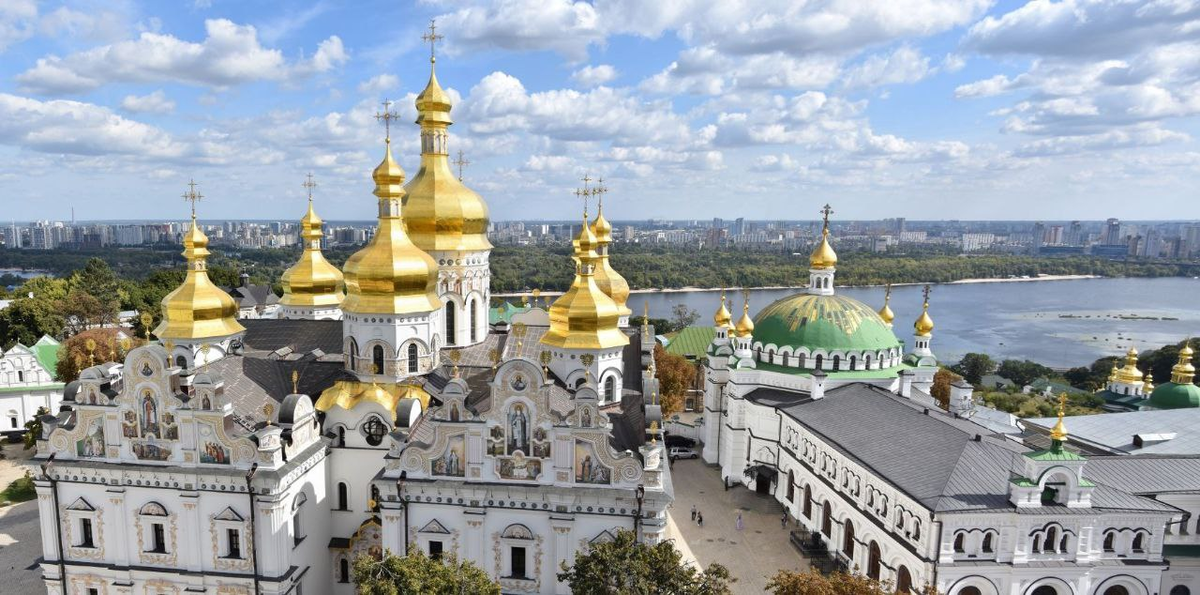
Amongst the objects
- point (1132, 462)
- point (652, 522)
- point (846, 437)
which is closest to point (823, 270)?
point (846, 437)

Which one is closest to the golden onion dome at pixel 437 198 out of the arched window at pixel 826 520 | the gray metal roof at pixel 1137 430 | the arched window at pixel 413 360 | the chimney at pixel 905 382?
the arched window at pixel 413 360

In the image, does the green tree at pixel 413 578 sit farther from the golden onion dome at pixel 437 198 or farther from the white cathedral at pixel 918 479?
the golden onion dome at pixel 437 198

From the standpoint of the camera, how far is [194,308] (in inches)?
647

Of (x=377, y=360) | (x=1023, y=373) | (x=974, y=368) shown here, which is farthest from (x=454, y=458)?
(x=1023, y=373)

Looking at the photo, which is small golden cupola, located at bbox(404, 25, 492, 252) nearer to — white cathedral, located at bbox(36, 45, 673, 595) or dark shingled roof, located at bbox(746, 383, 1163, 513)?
white cathedral, located at bbox(36, 45, 673, 595)

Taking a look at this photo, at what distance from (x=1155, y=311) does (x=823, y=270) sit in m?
94.6

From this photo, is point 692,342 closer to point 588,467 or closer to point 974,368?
point 974,368

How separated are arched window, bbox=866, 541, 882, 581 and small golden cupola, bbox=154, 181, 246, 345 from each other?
16.1 meters

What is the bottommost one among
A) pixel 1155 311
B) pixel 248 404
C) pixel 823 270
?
pixel 1155 311

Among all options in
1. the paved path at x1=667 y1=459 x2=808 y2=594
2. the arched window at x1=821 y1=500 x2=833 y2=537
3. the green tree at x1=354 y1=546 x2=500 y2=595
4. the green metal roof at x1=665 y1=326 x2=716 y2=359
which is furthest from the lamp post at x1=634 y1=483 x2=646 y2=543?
the green metal roof at x1=665 y1=326 x2=716 y2=359

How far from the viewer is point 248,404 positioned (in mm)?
13844

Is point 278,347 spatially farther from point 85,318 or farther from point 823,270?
point 85,318

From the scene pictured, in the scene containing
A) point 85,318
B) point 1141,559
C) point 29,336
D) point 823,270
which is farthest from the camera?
point 85,318

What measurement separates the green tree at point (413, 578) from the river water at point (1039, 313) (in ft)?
176
